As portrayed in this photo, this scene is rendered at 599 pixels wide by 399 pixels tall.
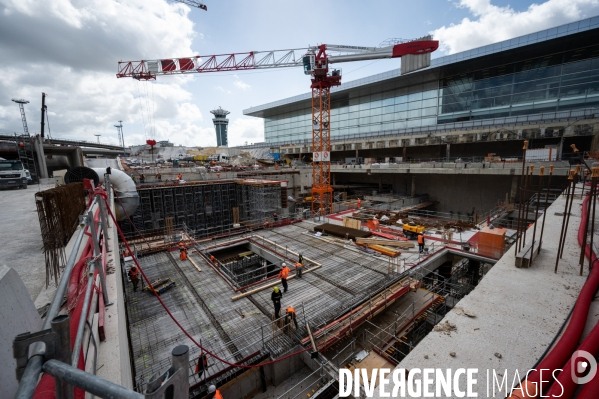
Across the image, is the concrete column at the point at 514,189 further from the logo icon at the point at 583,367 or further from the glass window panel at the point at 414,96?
the logo icon at the point at 583,367

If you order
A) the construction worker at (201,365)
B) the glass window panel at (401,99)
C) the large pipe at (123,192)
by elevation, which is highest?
the glass window panel at (401,99)

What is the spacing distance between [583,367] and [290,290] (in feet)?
30.1

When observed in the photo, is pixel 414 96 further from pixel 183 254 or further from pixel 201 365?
pixel 201 365

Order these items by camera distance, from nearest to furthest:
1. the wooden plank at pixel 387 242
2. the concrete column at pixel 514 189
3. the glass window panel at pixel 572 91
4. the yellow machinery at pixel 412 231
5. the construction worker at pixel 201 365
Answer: the construction worker at pixel 201 365, the wooden plank at pixel 387 242, the yellow machinery at pixel 412 231, the concrete column at pixel 514 189, the glass window panel at pixel 572 91

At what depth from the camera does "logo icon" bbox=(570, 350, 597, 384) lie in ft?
10.7

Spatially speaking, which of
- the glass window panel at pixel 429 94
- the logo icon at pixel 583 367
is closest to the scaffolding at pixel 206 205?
the logo icon at pixel 583 367

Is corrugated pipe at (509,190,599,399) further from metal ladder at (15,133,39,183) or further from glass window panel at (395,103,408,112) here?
glass window panel at (395,103,408,112)

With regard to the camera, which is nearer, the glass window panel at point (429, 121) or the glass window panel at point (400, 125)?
the glass window panel at point (429, 121)

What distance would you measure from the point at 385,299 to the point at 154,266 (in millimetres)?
11647

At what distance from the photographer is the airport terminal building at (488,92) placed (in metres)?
27.5

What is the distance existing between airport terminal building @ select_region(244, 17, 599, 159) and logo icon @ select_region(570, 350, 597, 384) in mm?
31939

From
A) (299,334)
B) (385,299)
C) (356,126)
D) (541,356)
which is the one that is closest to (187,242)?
(299,334)

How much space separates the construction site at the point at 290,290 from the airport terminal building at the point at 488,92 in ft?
1.96

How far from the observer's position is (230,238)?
18.5 metres
